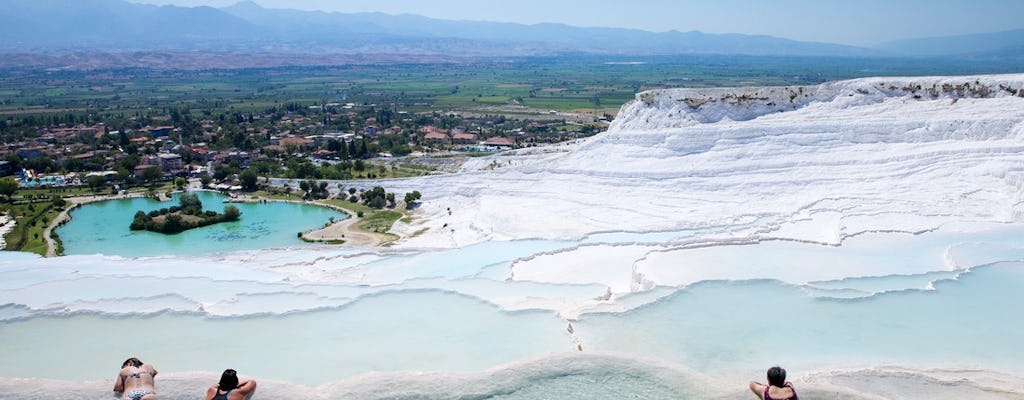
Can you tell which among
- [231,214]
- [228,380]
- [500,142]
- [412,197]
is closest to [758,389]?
[228,380]

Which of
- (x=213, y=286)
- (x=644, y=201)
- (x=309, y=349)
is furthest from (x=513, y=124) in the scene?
(x=309, y=349)

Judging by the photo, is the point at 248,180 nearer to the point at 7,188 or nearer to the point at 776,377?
the point at 7,188

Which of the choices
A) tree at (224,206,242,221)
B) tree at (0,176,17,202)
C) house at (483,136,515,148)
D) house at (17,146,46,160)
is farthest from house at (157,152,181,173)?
house at (483,136,515,148)

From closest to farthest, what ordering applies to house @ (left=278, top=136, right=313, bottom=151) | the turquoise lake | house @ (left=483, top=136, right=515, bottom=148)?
the turquoise lake
house @ (left=278, top=136, right=313, bottom=151)
house @ (left=483, top=136, right=515, bottom=148)

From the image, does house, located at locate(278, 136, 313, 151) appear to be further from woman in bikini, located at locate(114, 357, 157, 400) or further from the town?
woman in bikini, located at locate(114, 357, 157, 400)

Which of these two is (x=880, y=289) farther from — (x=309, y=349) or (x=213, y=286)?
(x=213, y=286)
